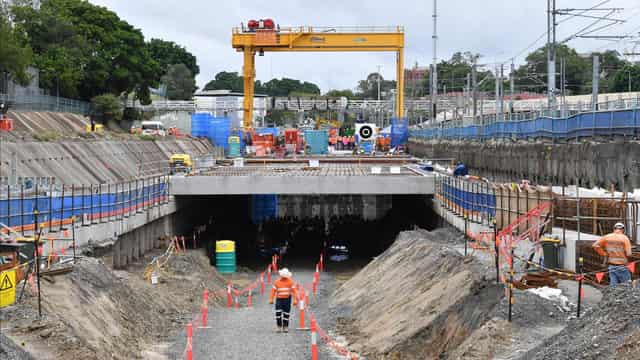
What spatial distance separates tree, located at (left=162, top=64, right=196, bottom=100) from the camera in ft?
531

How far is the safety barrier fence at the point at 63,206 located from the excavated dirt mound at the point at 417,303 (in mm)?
8656

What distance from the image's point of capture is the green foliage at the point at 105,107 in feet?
283

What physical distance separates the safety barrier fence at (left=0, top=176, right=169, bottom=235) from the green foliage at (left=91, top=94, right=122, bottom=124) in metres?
45.5

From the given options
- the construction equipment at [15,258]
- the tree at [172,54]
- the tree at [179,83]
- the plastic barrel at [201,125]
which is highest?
the tree at [172,54]

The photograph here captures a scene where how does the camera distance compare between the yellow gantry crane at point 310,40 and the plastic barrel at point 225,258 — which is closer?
the plastic barrel at point 225,258

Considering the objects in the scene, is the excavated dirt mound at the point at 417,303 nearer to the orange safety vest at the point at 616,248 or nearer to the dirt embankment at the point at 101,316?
the orange safety vest at the point at 616,248

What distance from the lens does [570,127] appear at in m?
37.3

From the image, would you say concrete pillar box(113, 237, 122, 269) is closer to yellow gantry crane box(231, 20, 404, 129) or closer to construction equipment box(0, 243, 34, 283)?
construction equipment box(0, 243, 34, 283)

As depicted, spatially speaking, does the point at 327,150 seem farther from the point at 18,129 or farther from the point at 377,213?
the point at 18,129

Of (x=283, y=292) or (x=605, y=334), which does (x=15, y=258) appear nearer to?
(x=283, y=292)

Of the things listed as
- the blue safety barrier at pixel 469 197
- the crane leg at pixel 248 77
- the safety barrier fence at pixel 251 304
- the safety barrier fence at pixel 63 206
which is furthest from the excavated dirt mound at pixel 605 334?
the crane leg at pixel 248 77

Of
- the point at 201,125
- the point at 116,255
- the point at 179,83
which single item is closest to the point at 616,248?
the point at 116,255

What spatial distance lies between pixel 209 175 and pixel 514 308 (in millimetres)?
33447

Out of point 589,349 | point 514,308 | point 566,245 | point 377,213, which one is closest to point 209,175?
point 377,213
